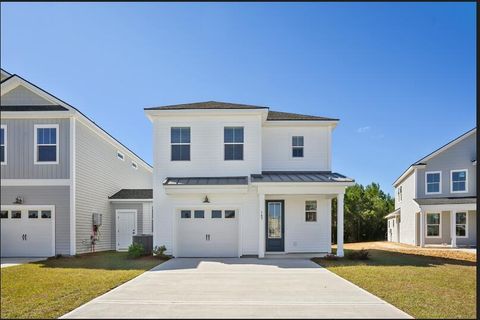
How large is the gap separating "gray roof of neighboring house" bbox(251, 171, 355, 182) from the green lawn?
2863 mm

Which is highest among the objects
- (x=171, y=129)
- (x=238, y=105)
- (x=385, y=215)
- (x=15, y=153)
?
(x=238, y=105)

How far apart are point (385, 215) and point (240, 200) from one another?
22.3 metres

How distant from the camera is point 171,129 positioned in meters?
14.6

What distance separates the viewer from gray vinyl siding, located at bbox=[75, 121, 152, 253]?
583 inches

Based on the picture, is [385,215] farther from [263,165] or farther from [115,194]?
[115,194]

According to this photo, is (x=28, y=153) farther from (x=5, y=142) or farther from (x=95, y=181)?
(x=95, y=181)

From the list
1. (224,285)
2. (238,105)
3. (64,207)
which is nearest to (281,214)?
(238,105)

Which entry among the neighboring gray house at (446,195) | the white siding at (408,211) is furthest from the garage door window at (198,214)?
the white siding at (408,211)

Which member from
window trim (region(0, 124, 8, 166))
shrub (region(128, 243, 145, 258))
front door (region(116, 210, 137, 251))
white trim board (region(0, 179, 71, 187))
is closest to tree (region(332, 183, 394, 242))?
front door (region(116, 210, 137, 251))

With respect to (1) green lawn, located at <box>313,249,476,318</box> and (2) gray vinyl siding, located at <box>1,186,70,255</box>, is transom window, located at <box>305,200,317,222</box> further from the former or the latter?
(2) gray vinyl siding, located at <box>1,186,70,255</box>

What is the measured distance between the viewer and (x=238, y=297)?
6.93m

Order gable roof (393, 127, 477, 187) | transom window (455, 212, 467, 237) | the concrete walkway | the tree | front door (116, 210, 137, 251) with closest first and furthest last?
the concrete walkway < front door (116, 210, 137, 251) < gable roof (393, 127, 477, 187) < transom window (455, 212, 467, 237) < the tree

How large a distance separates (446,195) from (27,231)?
21.0 meters

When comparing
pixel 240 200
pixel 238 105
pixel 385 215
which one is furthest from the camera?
pixel 385 215
